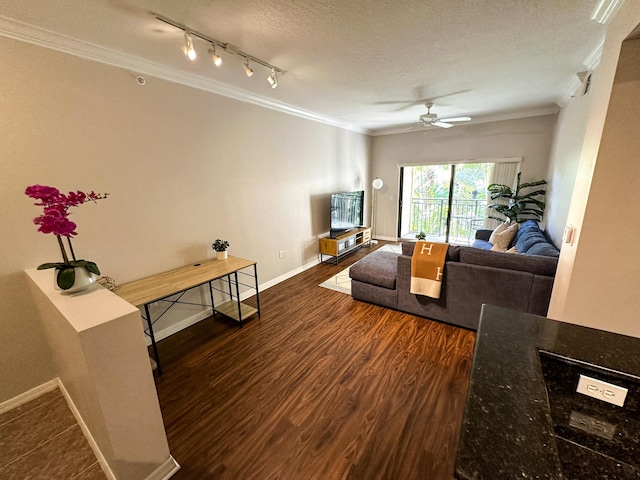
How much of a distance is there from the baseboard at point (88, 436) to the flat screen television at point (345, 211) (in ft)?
12.1

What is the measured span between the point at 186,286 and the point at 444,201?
553 centimetres

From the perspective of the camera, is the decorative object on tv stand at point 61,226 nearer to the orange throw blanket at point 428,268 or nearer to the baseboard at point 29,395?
the baseboard at point 29,395

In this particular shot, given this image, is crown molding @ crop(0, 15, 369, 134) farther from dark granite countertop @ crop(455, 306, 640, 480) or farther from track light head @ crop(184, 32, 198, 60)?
dark granite countertop @ crop(455, 306, 640, 480)

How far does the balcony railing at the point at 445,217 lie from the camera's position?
560 cm

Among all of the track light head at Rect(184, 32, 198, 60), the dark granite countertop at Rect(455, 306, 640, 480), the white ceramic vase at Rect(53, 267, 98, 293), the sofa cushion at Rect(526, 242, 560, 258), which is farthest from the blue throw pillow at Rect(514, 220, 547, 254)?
the white ceramic vase at Rect(53, 267, 98, 293)

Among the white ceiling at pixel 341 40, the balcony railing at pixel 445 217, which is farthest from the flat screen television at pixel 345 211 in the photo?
the white ceiling at pixel 341 40

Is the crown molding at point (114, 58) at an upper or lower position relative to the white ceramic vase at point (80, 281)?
upper

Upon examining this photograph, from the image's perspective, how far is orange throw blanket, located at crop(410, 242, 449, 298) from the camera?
266 cm

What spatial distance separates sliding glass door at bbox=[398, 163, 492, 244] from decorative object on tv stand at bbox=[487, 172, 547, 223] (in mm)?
514

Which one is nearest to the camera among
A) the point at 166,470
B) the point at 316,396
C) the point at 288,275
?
the point at 166,470

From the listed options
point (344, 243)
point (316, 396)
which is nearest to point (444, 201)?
point (344, 243)

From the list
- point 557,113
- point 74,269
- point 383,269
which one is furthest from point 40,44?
point 557,113

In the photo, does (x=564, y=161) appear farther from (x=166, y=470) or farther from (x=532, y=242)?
(x=166, y=470)

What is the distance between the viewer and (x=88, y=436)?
5.35ft
